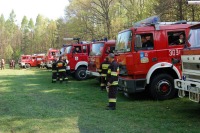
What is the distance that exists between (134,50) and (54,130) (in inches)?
170

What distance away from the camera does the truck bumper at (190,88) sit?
664 cm

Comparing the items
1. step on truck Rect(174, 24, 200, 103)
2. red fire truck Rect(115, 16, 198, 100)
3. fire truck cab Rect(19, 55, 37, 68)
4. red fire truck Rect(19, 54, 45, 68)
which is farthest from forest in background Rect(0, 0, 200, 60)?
step on truck Rect(174, 24, 200, 103)

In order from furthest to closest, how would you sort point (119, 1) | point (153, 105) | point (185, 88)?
1. point (119, 1)
2. point (153, 105)
3. point (185, 88)

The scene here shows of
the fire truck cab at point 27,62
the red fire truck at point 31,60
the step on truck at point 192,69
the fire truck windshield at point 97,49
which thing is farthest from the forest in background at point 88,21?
the step on truck at point 192,69

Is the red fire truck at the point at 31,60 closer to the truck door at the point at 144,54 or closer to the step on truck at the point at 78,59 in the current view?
the step on truck at the point at 78,59

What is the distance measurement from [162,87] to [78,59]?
8860 millimetres

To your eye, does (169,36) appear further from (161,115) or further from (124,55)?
(161,115)

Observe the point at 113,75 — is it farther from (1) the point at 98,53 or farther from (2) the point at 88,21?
(2) the point at 88,21

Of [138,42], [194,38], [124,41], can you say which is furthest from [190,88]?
[124,41]

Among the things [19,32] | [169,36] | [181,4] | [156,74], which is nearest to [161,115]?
[156,74]

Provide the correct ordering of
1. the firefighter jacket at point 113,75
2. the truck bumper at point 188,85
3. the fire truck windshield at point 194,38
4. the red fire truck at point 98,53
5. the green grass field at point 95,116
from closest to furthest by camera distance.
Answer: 1. the green grass field at point 95,116
2. the truck bumper at point 188,85
3. the fire truck windshield at point 194,38
4. the firefighter jacket at point 113,75
5. the red fire truck at point 98,53

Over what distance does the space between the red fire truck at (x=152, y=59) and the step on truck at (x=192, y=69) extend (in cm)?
198

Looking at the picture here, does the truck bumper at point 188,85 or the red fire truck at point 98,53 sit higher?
the red fire truck at point 98,53

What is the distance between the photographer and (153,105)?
8.87 m
